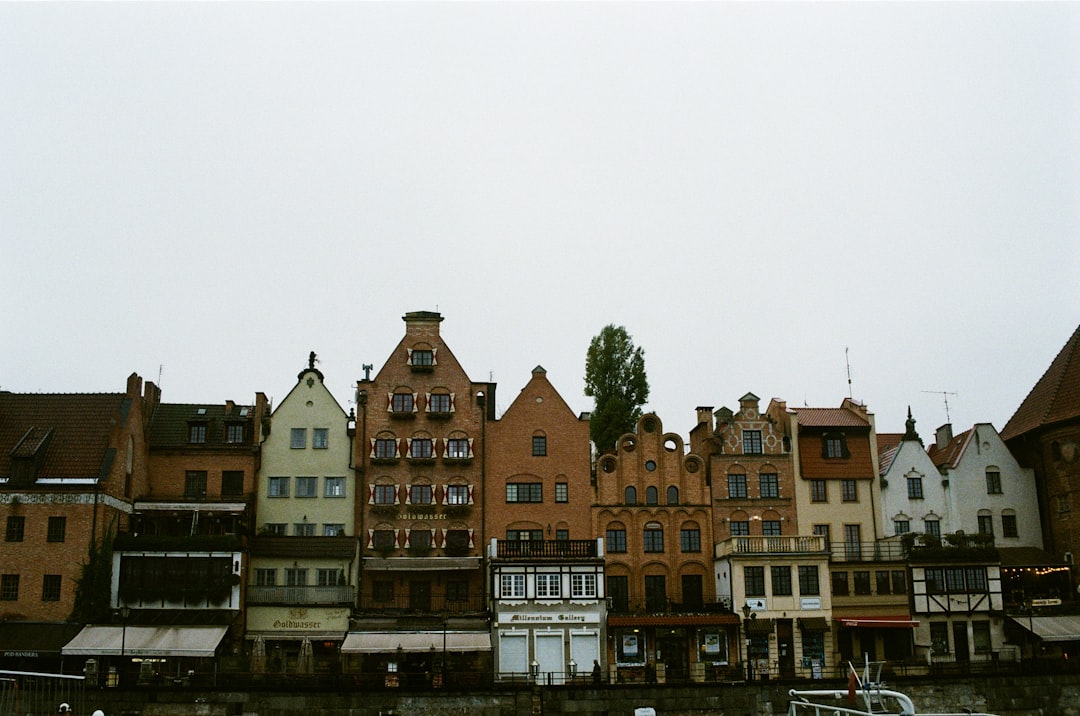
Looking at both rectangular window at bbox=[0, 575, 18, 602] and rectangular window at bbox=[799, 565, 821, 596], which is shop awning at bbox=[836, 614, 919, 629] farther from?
rectangular window at bbox=[0, 575, 18, 602]

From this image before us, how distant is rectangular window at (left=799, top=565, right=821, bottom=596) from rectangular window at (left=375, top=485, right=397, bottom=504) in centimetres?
2193

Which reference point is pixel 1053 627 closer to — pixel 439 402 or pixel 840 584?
pixel 840 584

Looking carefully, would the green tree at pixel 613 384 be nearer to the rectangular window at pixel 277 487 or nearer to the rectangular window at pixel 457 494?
the rectangular window at pixel 457 494

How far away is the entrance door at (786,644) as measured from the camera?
183 feet

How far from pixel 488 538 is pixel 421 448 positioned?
20.1 ft

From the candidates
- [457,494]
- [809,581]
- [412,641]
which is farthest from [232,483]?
[809,581]

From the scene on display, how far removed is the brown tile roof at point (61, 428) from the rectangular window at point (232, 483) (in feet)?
20.5

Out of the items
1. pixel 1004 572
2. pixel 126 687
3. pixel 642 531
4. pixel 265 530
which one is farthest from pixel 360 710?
A: pixel 1004 572

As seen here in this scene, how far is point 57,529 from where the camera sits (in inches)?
2077

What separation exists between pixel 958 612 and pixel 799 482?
10522 millimetres

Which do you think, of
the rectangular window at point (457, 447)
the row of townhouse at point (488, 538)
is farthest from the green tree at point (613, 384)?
the rectangular window at point (457, 447)

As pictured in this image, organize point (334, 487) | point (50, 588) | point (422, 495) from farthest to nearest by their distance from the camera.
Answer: point (334, 487), point (422, 495), point (50, 588)

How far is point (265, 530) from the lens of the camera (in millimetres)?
57812

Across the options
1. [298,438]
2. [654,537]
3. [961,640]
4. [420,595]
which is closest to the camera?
[961,640]
